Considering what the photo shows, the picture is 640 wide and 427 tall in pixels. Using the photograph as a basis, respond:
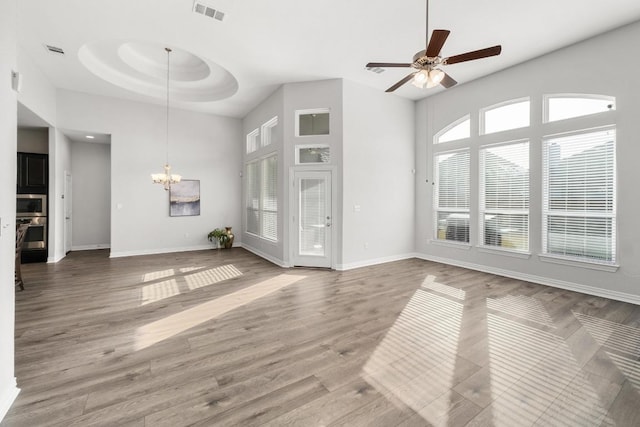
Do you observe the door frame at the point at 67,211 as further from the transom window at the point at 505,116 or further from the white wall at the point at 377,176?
Result: the transom window at the point at 505,116

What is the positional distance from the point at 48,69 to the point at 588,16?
8999 mm

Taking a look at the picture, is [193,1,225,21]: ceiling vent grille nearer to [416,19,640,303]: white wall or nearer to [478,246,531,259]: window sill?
[416,19,640,303]: white wall

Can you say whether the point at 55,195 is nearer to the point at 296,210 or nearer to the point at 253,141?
the point at 253,141

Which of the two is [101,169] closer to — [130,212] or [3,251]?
[130,212]

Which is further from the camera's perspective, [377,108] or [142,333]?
[377,108]

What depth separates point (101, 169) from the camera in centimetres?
793

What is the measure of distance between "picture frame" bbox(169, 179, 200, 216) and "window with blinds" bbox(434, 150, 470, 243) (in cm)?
643

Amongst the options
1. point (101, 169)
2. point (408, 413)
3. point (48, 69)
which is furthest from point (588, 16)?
point (101, 169)

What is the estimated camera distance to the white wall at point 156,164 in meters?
6.83

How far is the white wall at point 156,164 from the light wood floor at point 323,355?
2.93m

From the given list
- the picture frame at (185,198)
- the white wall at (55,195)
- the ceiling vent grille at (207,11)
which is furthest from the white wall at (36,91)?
the ceiling vent grille at (207,11)

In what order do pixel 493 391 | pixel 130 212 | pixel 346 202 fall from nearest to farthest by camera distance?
1. pixel 493 391
2. pixel 346 202
3. pixel 130 212

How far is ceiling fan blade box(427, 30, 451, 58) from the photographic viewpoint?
7.61 ft

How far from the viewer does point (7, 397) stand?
1838mm
